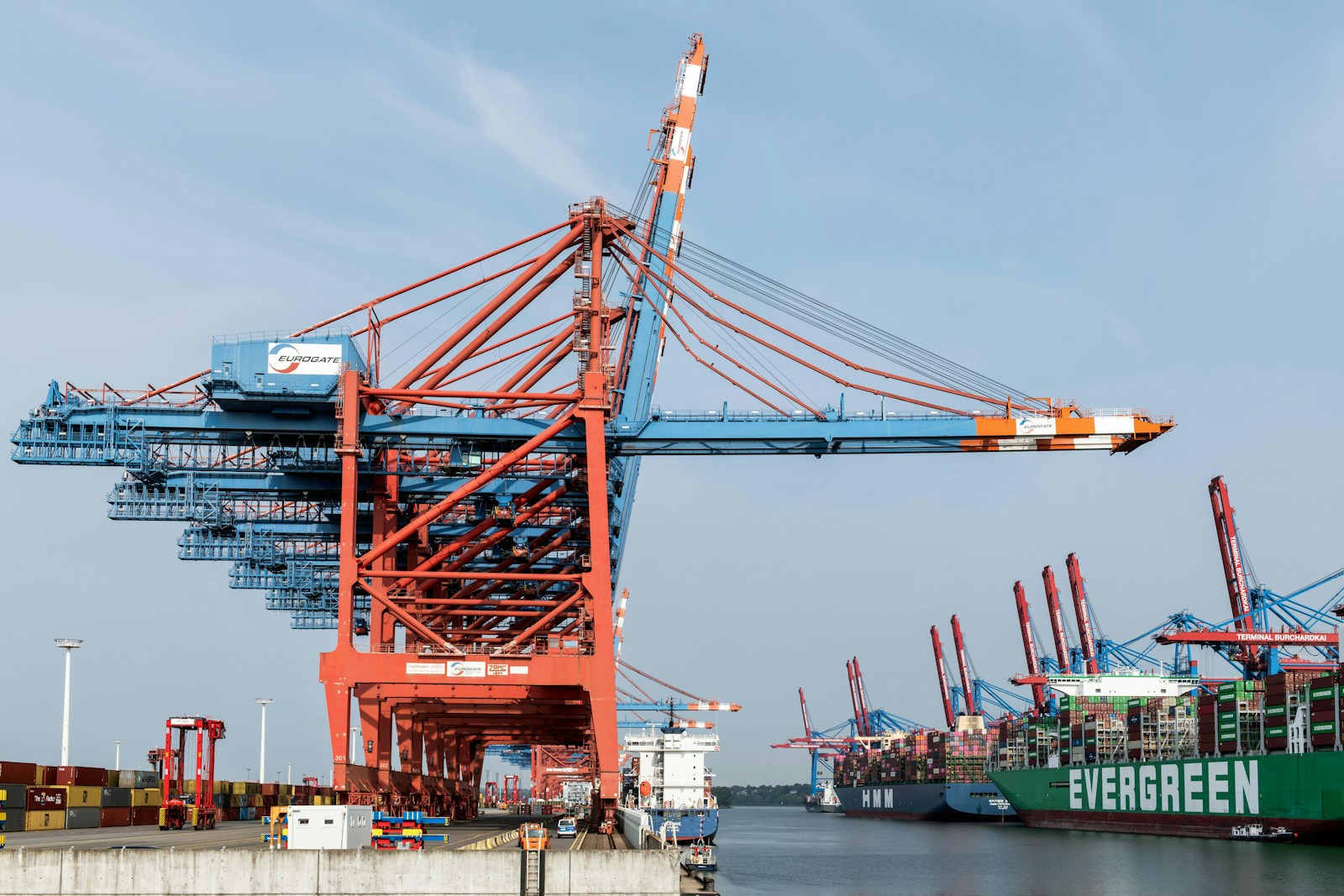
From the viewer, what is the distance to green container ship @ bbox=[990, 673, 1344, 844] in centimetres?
4962

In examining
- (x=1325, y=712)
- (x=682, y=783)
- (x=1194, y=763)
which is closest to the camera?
(x=1325, y=712)

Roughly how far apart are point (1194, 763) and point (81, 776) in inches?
1760

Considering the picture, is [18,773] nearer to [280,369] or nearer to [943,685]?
[280,369]

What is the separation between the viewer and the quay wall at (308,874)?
1973 centimetres

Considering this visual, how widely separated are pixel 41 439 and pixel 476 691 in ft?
45.6

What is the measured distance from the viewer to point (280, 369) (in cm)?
3538

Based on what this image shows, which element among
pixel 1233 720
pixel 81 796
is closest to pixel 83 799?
pixel 81 796

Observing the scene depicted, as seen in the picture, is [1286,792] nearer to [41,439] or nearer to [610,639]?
[610,639]

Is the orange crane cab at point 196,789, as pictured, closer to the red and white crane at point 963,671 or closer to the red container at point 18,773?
the red container at point 18,773

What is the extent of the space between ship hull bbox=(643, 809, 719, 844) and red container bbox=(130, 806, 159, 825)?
17.4 meters

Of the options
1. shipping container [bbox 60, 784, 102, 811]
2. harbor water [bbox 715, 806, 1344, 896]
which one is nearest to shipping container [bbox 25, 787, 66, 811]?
shipping container [bbox 60, 784, 102, 811]

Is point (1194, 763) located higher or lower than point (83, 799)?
lower

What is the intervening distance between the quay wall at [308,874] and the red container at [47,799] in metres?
15.7

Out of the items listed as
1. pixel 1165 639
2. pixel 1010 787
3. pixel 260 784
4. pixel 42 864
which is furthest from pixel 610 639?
pixel 1010 787
